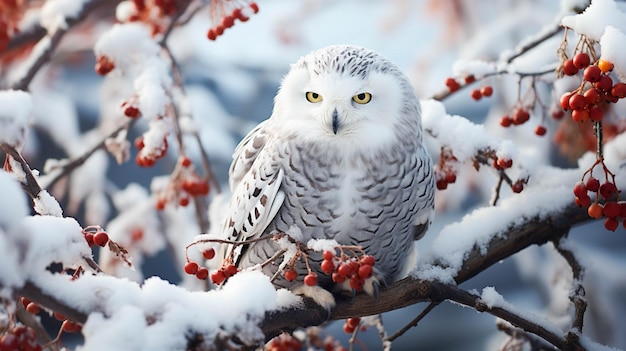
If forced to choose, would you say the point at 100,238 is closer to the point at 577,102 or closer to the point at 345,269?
the point at 345,269

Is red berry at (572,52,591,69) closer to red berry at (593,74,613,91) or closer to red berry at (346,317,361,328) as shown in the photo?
red berry at (593,74,613,91)

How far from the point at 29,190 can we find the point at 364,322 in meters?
0.67

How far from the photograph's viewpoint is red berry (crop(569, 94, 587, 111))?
0.74 m

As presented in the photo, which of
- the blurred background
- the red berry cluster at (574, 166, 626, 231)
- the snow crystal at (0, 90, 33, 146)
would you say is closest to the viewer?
the snow crystal at (0, 90, 33, 146)

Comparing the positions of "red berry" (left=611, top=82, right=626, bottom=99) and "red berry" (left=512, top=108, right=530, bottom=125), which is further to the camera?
"red berry" (left=512, top=108, right=530, bottom=125)

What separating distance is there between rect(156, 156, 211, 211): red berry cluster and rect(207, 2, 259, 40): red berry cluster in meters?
0.24

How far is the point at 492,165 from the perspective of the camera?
980 millimetres

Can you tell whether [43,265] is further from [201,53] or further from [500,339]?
[201,53]

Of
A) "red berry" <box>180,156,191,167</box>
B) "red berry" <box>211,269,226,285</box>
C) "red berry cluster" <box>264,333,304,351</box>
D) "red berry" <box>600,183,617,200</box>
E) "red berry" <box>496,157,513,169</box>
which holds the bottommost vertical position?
"red berry" <box>211,269,226,285</box>

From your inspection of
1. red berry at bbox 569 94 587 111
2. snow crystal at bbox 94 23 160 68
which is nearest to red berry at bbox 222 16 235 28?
snow crystal at bbox 94 23 160 68

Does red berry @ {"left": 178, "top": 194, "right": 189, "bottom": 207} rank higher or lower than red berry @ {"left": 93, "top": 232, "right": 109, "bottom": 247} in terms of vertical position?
higher

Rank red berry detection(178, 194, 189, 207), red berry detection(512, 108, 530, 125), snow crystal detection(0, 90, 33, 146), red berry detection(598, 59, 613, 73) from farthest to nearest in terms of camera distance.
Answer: red berry detection(178, 194, 189, 207) < red berry detection(512, 108, 530, 125) < red berry detection(598, 59, 613, 73) < snow crystal detection(0, 90, 33, 146)

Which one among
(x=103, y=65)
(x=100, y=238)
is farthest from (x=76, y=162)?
(x=100, y=238)

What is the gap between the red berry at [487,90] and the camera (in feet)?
3.39
